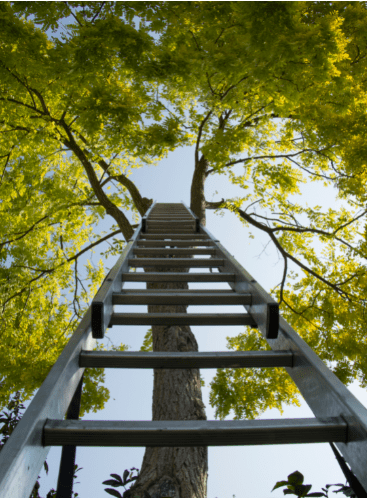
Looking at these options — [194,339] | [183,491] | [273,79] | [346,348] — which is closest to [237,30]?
[273,79]

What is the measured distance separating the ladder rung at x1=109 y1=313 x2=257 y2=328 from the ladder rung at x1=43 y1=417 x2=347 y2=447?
2.76 feet

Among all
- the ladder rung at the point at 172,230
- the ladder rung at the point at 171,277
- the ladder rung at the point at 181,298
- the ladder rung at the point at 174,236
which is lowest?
the ladder rung at the point at 181,298

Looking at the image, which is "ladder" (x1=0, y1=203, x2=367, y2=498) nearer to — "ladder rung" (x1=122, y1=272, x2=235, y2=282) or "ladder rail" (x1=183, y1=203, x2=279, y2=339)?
"ladder rail" (x1=183, y1=203, x2=279, y2=339)

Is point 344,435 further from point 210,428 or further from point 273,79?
point 273,79

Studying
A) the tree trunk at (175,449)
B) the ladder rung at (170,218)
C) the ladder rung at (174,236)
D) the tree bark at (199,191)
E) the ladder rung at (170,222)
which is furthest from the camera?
the tree bark at (199,191)

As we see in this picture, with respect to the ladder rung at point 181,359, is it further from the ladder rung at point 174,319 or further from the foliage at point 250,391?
the foliage at point 250,391

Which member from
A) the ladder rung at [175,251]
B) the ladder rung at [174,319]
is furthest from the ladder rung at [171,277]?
the ladder rung at [175,251]

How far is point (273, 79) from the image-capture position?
13.0 ft

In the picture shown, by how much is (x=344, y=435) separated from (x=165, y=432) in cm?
68

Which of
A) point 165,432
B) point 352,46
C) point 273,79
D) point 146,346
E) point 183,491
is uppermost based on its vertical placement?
point 352,46

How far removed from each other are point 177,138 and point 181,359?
4.28 metres

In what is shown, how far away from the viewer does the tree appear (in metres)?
3.41

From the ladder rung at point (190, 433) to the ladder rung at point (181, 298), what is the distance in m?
1.08

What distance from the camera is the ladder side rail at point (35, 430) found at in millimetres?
1020
